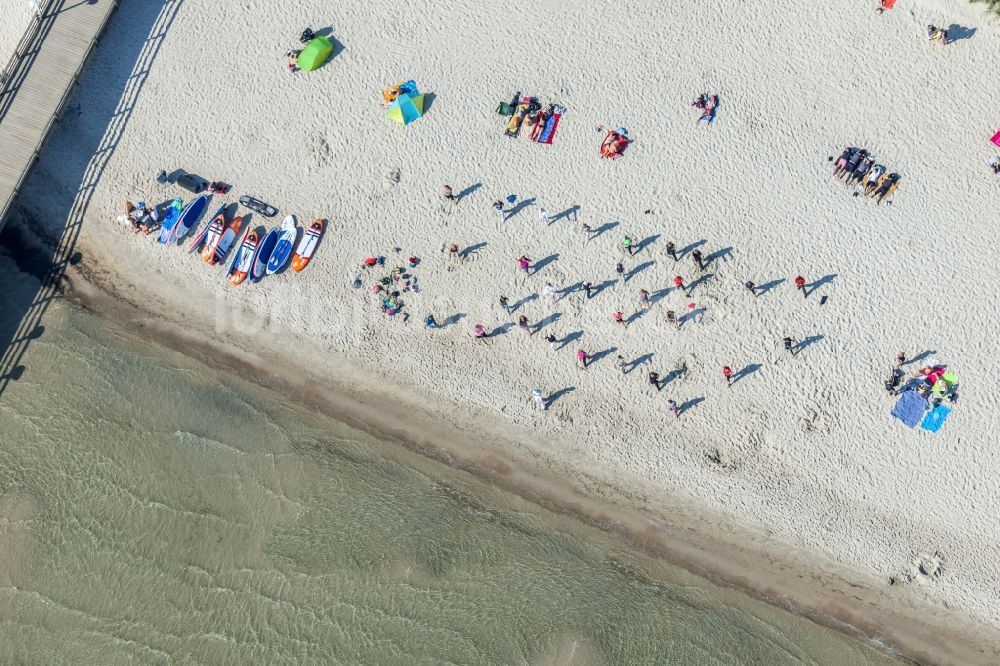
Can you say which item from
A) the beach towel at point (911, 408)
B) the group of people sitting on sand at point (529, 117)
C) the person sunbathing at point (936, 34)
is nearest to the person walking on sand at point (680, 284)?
the group of people sitting on sand at point (529, 117)

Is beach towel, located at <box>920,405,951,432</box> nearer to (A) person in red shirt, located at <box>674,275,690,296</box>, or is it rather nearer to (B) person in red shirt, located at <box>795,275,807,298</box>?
(B) person in red shirt, located at <box>795,275,807,298</box>

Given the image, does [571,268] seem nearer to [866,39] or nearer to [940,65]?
[866,39]

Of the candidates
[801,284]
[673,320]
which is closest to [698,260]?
[673,320]

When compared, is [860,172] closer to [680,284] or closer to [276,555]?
[680,284]

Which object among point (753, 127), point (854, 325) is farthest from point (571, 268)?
point (854, 325)

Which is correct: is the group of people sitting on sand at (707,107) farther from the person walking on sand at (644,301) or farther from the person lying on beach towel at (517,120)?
the person walking on sand at (644,301)

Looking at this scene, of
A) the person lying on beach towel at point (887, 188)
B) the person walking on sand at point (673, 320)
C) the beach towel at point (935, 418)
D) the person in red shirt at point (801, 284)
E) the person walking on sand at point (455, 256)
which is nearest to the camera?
the beach towel at point (935, 418)
